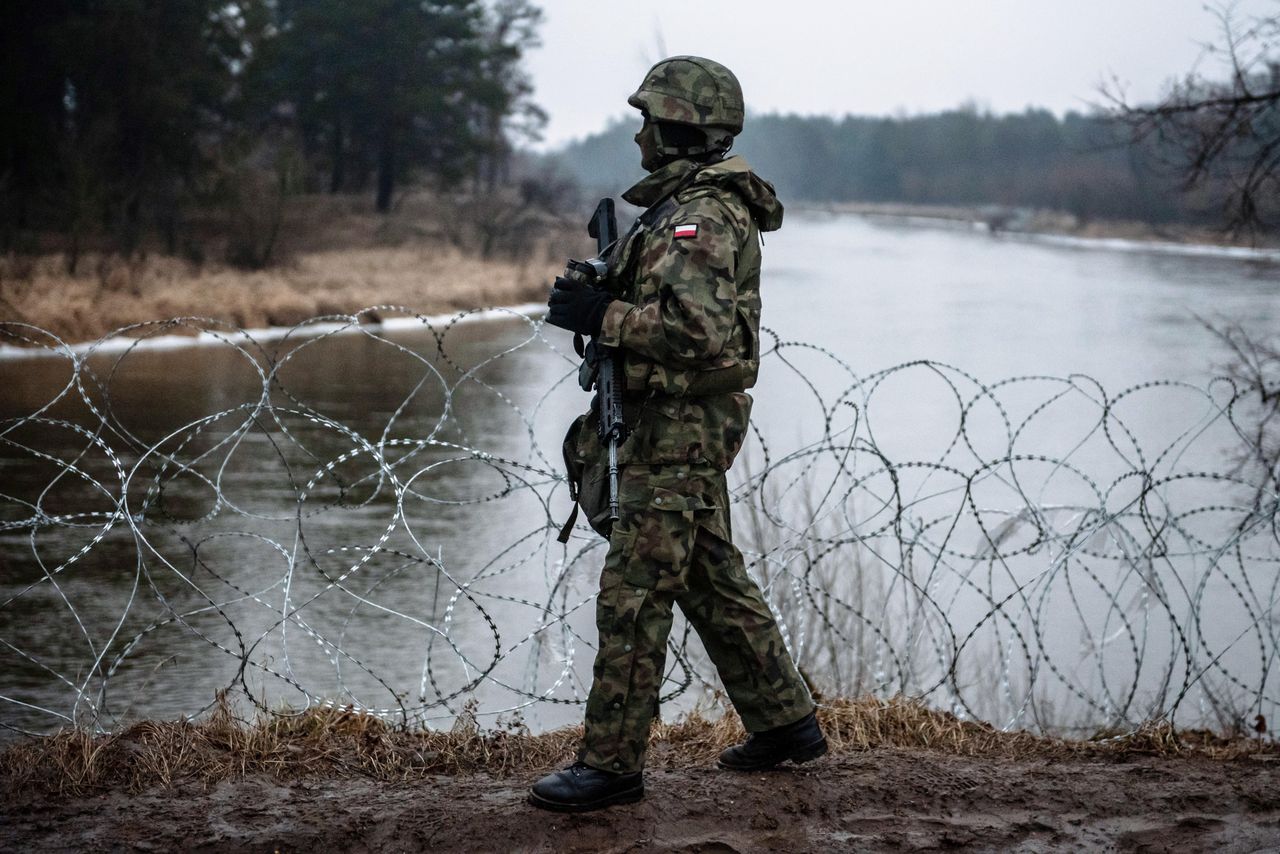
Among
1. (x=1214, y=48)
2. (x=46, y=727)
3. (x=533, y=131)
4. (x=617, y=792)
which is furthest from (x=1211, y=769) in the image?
(x=533, y=131)

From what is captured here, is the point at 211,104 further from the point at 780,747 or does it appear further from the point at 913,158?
the point at 913,158

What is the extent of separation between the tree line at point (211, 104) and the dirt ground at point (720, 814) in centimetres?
2190

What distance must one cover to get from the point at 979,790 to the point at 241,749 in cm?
221

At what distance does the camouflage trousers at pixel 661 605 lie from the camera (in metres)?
3.49

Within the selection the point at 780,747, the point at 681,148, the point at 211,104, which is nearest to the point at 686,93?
the point at 681,148

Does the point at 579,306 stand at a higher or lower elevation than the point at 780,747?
higher

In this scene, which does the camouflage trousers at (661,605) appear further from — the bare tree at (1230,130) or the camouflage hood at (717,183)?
the bare tree at (1230,130)

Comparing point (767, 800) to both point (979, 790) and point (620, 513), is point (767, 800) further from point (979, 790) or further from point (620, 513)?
point (620, 513)

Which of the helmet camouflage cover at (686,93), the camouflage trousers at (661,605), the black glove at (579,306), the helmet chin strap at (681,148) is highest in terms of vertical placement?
the helmet camouflage cover at (686,93)

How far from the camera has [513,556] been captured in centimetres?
879

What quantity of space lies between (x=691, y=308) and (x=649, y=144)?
52 centimetres

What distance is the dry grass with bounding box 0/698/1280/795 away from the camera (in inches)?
157

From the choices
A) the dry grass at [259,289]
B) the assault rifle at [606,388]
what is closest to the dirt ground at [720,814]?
the assault rifle at [606,388]

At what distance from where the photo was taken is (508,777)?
411cm
